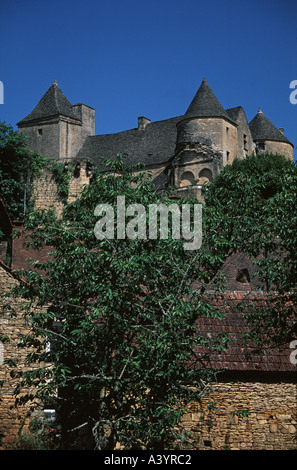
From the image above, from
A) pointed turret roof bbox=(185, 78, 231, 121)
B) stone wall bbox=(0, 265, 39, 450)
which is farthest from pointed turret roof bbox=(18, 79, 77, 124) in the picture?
stone wall bbox=(0, 265, 39, 450)

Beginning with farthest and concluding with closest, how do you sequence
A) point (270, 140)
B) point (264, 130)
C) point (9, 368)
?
point (264, 130)
point (270, 140)
point (9, 368)

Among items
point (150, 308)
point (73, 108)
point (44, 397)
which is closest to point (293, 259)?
point (150, 308)

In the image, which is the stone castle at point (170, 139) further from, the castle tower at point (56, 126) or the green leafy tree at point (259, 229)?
the green leafy tree at point (259, 229)

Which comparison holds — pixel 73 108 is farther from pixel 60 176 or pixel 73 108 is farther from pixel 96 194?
pixel 96 194

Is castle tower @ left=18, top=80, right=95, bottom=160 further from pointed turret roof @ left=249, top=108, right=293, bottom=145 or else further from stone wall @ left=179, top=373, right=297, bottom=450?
stone wall @ left=179, top=373, right=297, bottom=450

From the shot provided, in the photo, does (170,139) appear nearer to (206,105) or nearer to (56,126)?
(206,105)

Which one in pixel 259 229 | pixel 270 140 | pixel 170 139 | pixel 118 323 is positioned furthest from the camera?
pixel 270 140

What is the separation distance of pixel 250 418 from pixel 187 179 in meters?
26.9

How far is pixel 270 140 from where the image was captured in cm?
4538

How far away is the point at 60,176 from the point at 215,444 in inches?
1085

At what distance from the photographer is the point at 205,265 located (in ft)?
32.6

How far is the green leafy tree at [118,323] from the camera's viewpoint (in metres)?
8.70

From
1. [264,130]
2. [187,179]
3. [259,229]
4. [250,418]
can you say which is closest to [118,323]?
[259,229]

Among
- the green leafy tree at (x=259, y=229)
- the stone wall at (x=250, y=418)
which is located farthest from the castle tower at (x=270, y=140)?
the green leafy tree at (x=259, y=229)
